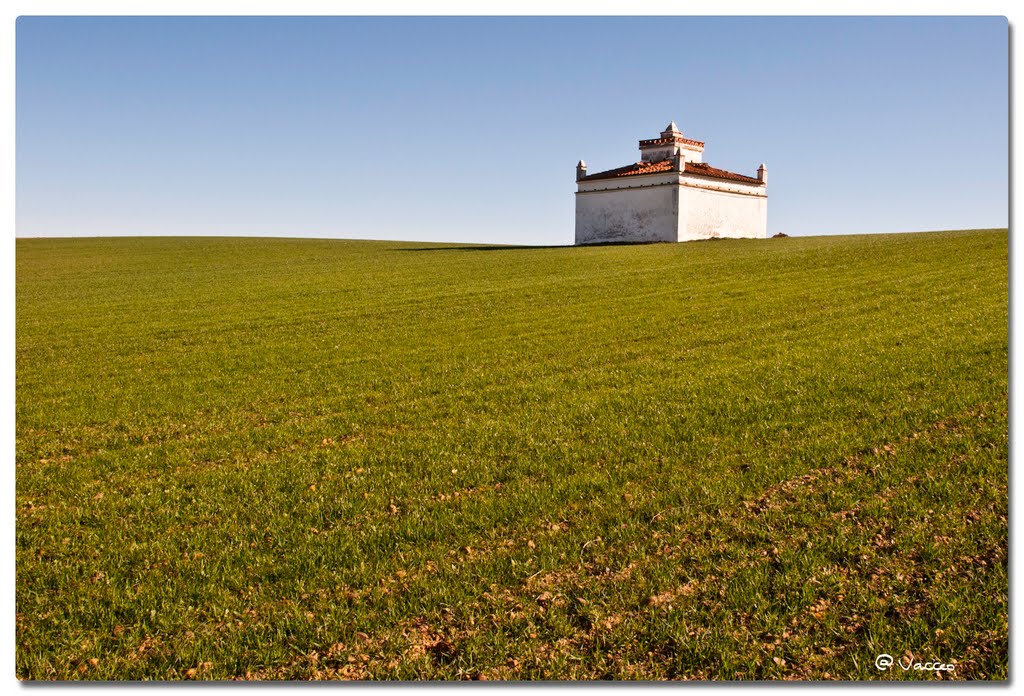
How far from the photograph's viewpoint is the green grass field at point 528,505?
559 centimetres

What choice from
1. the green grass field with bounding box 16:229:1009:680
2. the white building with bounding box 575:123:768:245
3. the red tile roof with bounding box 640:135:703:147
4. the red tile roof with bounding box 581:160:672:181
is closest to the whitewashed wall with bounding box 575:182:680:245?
the white building with bounding box 575:123:768:245

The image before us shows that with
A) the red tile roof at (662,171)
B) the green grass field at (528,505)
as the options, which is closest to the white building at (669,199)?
the red tile roof at (662,171)

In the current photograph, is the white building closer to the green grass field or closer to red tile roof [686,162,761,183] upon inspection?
red tile roof [686,162,761,183]

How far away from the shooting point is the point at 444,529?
7.53 m

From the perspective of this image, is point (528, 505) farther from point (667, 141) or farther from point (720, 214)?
point (667, 141)

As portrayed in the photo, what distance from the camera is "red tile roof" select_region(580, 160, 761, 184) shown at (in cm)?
5809

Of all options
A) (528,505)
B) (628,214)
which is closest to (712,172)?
(628,214)

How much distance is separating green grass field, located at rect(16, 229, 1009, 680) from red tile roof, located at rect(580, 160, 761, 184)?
40961 millimetres

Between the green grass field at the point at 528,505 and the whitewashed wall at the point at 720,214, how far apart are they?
39.5 metres

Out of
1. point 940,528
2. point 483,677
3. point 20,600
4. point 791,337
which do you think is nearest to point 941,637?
point 940,528

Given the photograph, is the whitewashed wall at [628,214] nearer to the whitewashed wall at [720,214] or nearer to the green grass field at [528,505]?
the whitewashed wall at [720,214]

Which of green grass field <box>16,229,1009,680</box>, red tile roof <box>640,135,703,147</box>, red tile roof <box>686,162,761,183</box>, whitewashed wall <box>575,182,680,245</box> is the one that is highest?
red tile roof <box>640,135,703,147</box>

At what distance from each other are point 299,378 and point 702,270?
2380 cm

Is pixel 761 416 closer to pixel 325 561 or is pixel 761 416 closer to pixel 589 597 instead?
pixel 589 597
